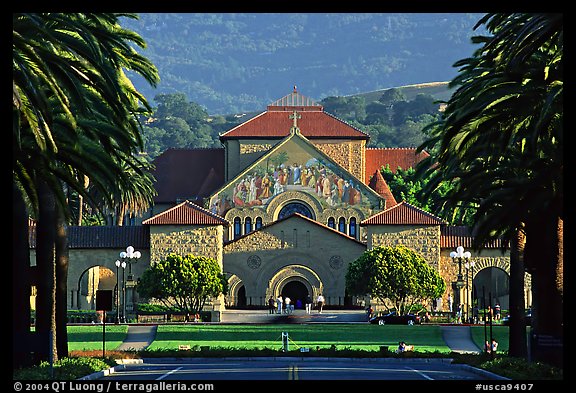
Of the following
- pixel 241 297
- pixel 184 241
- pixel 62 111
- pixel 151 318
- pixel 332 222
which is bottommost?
pixel 151 318

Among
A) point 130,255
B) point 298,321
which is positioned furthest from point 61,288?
point 298,321

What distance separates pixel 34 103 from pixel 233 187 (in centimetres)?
8007

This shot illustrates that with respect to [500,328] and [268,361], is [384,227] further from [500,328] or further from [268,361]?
[268,361]

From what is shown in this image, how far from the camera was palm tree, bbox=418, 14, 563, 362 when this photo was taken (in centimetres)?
3600

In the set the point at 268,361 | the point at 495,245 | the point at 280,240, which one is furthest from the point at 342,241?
the point at 268,361

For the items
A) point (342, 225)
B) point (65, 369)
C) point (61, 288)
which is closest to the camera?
point (65, 369)

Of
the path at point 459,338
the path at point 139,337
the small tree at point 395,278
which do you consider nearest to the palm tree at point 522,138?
the path at point 459,338

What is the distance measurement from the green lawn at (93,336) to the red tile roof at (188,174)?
4491 cm

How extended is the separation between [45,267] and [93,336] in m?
26.3

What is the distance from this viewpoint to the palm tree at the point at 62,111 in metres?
31.5

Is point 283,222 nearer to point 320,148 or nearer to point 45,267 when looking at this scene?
point 320,148

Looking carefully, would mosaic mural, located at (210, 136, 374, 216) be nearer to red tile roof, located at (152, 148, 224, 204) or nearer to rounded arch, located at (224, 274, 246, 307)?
red tile roof, located at (152, 148, 224, 204)

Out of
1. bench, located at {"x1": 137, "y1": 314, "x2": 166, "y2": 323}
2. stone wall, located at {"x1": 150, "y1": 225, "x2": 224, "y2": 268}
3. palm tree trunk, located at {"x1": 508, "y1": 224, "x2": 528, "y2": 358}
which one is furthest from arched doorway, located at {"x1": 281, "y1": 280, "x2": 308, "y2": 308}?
palm tree trunk, located at {"x1": 508, "y1": 224, "x2": 528, "y2": 358}

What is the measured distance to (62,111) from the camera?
3972 cm
